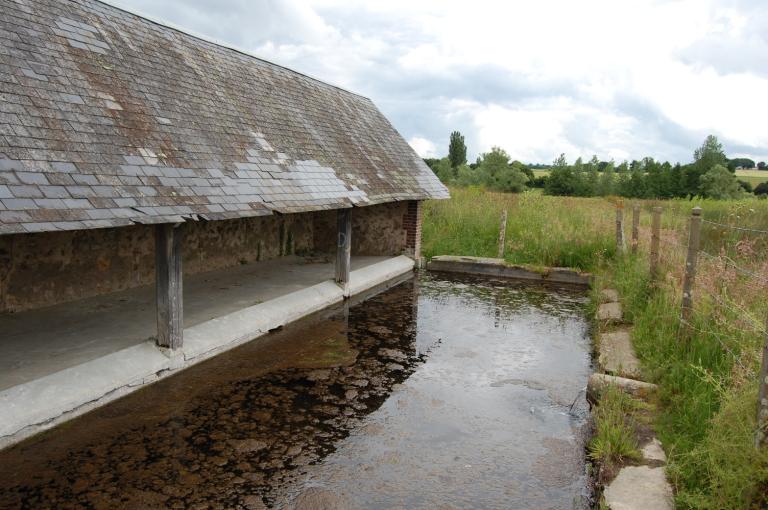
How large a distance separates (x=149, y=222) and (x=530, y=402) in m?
4.69

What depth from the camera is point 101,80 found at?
271 inches

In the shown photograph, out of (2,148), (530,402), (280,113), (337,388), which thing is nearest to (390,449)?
(337,388)

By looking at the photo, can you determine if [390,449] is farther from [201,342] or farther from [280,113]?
[280,113]

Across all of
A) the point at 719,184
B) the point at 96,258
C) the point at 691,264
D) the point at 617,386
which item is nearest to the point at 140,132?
the point at 96,258

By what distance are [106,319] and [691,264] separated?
24.6 ft

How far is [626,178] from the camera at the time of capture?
58094 mm

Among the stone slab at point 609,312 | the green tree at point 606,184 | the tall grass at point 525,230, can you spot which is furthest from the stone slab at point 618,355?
the green tree at point 606,184

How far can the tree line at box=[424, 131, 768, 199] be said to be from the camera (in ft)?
142

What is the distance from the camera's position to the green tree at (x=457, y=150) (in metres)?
71.6

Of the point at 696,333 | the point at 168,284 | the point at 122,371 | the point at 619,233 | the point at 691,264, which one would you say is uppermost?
the point at 691,264

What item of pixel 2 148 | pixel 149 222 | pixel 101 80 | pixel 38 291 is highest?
pixel 101 80

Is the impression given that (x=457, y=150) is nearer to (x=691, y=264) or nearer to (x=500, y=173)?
(x=500, y=173)

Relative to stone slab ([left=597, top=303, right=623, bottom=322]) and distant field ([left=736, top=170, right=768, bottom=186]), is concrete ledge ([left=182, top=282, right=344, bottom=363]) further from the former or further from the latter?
distant field ([left=736, top=170, right=768, bottom=186])

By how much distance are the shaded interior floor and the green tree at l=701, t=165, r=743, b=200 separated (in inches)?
1615
